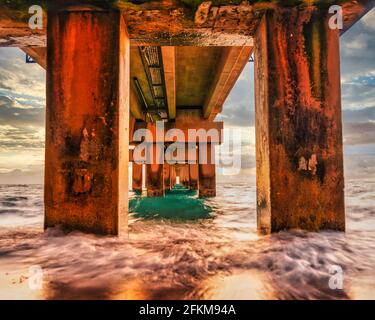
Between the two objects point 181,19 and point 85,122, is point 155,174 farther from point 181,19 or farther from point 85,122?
point 181,19

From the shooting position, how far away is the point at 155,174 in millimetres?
13094

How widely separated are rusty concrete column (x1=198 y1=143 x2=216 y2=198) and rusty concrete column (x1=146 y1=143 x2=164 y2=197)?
2.10 m

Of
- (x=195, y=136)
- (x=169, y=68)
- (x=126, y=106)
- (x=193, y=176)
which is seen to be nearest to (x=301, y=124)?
(x=126, y=106)

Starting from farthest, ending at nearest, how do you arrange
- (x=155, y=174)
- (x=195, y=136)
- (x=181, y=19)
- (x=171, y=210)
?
(x=155, y=174) → (x=195, y=136) → (x=171, y=210) → (x=181, y=19)

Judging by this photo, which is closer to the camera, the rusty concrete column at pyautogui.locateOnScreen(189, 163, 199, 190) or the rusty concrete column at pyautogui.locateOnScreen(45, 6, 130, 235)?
the rusty concrete column at pyautogui.locateOnScreen(45, 6, 130, 235)

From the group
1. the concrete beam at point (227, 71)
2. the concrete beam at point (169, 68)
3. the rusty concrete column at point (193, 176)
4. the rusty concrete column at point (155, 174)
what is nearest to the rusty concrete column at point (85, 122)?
the concrete beam at point (169, 68)

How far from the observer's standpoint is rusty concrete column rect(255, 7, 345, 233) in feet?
9.58

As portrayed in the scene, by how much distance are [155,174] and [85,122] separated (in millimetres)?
10172

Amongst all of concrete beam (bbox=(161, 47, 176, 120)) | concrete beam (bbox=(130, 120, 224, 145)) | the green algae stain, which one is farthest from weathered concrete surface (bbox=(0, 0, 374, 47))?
concrete beam (bbox=(130, 120, 224, 145))

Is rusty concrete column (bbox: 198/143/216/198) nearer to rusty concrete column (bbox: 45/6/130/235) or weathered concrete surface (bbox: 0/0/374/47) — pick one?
weathered concrete surface (bbox: 0/0/374/47)

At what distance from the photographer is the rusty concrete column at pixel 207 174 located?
1223cm

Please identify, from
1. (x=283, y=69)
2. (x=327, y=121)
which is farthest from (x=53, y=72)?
(x=327, y=121)
